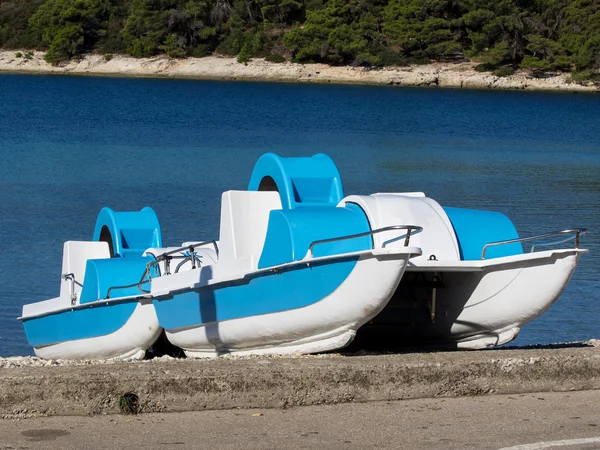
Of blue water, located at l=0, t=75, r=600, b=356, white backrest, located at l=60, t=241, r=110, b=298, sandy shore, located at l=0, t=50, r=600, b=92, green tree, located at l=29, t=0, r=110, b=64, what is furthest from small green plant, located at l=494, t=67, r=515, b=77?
white backrest, located at l=60, t=241, r=110, b=298

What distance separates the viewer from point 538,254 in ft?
24.5

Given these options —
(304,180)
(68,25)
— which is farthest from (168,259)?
(68,25)

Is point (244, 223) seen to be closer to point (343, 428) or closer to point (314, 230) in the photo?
point (314, 230)

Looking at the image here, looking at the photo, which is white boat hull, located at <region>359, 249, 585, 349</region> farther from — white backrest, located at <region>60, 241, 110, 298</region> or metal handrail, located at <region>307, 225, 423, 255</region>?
white backrest, located at <region>60, 241, 110, 298</region>

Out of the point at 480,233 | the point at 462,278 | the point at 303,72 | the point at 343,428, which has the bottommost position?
the point at 303,72

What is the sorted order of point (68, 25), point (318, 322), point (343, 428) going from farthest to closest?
point (68, 25)
point (318, 322)
point (343, 428)

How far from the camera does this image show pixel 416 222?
25.0ft

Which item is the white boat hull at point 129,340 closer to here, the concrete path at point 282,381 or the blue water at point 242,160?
the blue water at point 242,160

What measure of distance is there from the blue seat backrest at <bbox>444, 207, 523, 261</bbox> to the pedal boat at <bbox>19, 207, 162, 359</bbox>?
3.09 meters

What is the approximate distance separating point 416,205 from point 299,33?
100175 mm

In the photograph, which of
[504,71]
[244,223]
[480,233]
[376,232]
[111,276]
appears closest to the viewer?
[376,232]

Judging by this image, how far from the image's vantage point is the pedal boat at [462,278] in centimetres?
751

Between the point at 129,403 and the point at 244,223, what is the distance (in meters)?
2.92

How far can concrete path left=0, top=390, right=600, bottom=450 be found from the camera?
5.34 m
